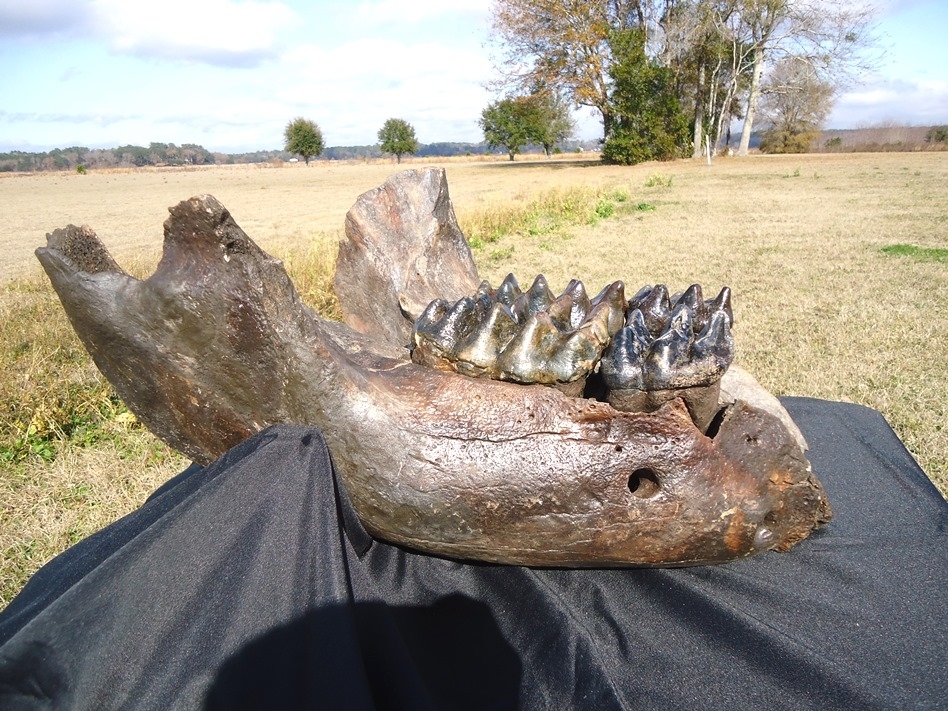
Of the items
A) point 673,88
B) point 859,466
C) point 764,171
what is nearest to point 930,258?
point 859,466

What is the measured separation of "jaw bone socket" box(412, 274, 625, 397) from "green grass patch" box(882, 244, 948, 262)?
9484 mm

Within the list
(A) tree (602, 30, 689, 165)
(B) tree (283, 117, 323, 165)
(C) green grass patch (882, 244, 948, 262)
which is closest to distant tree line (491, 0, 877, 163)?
(A) tree (602, 30, 689, 165)

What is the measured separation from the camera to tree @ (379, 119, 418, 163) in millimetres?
93562

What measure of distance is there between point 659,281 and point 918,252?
4.14m

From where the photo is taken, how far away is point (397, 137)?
9356 cm

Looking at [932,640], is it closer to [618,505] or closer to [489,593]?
[618,505]

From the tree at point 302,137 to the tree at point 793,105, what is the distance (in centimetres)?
5921

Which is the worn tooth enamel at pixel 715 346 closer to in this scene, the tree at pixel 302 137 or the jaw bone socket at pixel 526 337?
the jaw bone socket at pixel 526 337

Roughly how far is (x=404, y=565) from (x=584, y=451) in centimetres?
89

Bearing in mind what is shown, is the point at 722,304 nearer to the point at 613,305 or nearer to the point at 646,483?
the point at 613,305

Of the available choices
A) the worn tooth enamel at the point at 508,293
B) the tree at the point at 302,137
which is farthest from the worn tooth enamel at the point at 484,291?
the tree at the point at 302,137

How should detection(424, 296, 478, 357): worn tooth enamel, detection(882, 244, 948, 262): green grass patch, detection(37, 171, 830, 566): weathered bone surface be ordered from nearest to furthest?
detection(37, 171, 830, 566): weathered bone surface
detection(424, 296, 478, 357): worn tooth enamel
detection(882, 244, 948, 262): green grass patch

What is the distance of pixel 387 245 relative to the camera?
3.08 metres

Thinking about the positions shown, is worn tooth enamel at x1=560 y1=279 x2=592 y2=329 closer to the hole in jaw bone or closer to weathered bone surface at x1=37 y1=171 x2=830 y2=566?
weathered bone surface at x1=37 y1=171 x2=830 y2=566
